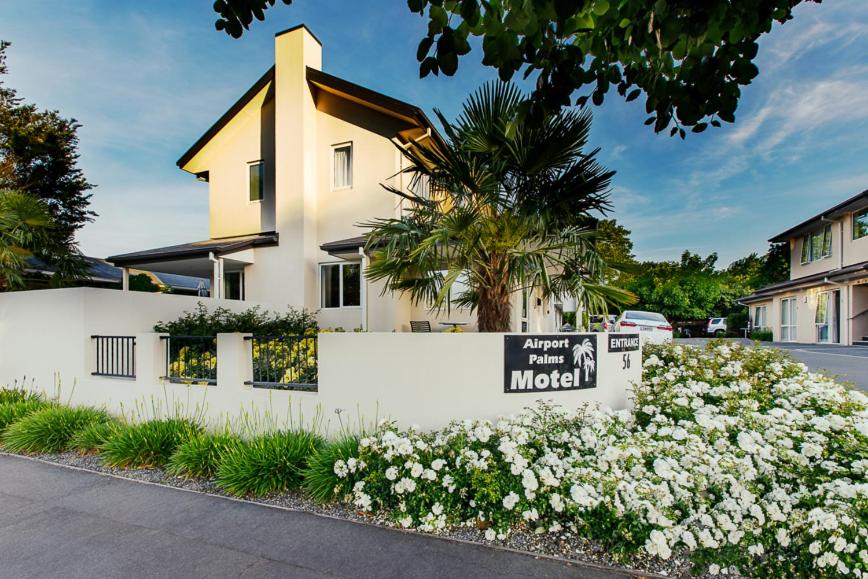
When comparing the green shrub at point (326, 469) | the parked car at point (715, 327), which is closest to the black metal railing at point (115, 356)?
the green shrub at point (326, 469)

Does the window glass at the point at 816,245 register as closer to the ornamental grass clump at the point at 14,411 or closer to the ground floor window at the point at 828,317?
the ground floor window at the point at 828,317

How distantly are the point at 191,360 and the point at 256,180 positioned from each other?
9.17 m

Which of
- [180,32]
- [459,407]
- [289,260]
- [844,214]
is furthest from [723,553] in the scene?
[844,214]

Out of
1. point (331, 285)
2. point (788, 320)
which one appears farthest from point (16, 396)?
point (788, 320)

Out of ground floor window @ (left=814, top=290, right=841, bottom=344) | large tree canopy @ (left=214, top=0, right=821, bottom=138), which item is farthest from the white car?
large tree canopy @ (left=214, top=0, right=821, bottom=138)

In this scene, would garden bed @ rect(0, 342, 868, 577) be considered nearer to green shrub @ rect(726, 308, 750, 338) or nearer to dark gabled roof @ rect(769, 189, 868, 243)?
dark gabled roof @ rect(769, 189, 868, 243)

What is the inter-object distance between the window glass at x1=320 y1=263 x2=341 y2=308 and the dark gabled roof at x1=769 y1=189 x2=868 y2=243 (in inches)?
860

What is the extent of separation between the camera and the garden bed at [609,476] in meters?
2.99

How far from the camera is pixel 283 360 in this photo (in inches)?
224

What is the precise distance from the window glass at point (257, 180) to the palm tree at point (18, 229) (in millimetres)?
5820

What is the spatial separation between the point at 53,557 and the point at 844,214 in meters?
28.4

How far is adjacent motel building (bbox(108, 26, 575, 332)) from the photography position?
11.8m

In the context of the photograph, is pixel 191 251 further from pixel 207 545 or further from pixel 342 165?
pixel 207 545


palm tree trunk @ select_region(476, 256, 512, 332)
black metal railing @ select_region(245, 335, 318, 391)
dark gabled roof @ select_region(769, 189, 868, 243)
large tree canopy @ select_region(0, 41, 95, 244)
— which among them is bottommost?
black metal railing @ select_region(245, 335, 318, 391)
